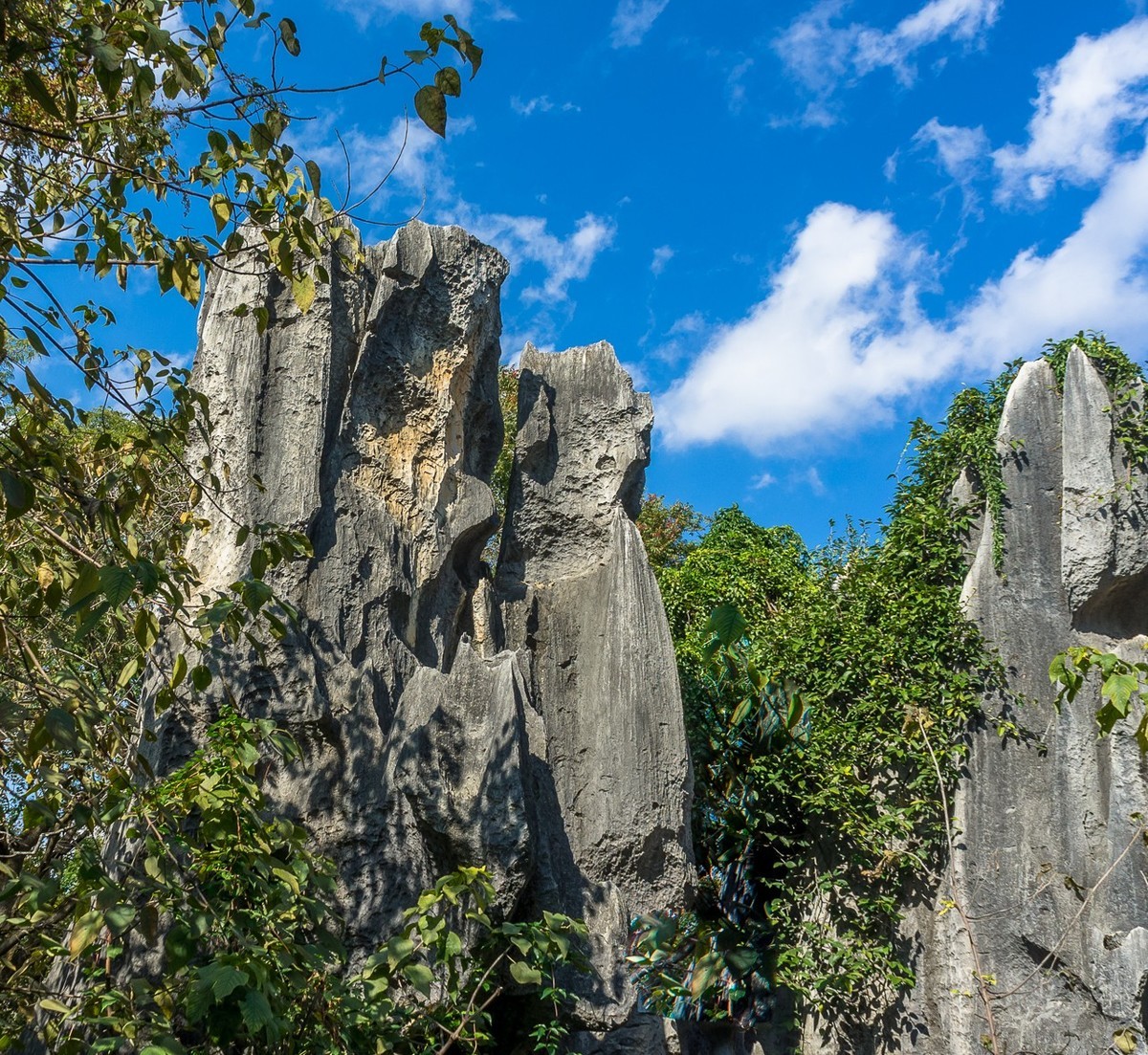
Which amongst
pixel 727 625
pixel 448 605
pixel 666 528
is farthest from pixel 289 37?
pixel 666 528

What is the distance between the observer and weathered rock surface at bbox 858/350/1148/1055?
9.11 m

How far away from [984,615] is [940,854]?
214 centimetres

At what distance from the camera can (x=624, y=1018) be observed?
730cm

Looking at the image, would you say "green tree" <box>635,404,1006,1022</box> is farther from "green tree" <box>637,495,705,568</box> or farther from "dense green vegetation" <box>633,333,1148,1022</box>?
"green tree" <box>637,495,705,568</box>

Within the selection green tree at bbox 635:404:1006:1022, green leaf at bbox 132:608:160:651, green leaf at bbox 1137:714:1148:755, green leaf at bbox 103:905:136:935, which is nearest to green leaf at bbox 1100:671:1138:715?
green leaf at bbox 1137:714:1148:755

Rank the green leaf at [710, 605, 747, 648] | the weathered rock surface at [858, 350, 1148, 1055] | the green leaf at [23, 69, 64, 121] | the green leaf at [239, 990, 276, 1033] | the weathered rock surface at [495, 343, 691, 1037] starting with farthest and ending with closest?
the weathered rock surface at [858, 350, 1148, 1055] → the weathered rock surface at [495, 343, 691, 1037] → the green leaf at [239, 990, 276, 1033] → the green leaf at [23, 69, 64, 121] → the green leaf at [710, 605, 747, 648]

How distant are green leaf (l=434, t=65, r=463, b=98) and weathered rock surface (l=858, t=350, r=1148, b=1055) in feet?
25.1

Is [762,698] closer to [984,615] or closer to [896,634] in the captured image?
[896,634]

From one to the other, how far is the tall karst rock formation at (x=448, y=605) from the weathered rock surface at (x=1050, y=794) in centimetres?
283

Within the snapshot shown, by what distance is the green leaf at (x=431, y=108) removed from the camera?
375 centimetres

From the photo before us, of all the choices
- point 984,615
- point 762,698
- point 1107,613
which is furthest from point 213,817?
point 1107,613

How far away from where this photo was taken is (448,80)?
3.78m

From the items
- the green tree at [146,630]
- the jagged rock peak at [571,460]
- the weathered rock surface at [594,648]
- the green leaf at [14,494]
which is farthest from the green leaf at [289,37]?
the jagged rock peak at [571,460]

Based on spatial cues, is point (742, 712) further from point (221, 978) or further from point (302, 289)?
point (221, 978)
